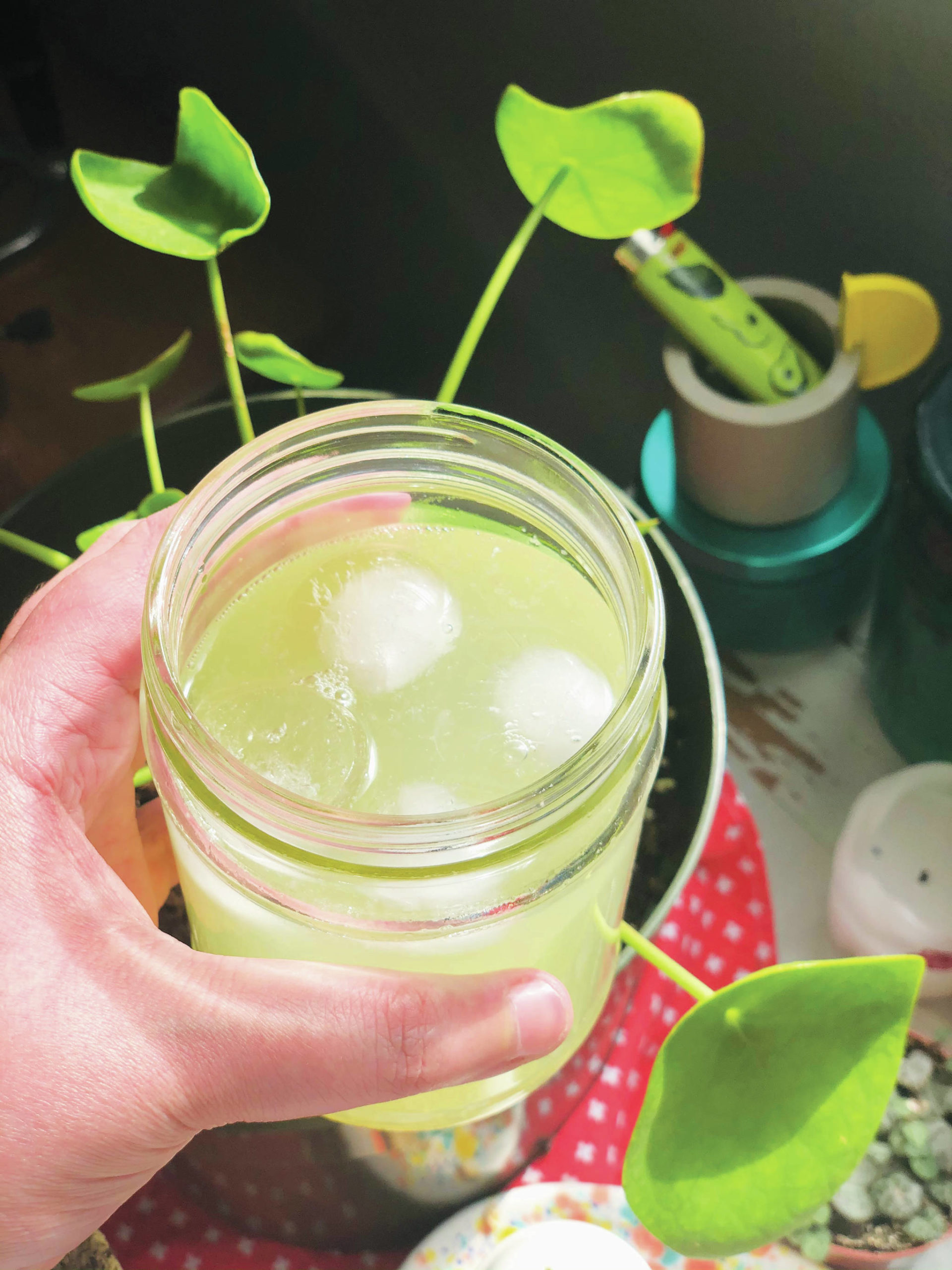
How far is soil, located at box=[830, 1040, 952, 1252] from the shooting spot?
604mm

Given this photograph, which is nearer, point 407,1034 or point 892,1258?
point 407,1034

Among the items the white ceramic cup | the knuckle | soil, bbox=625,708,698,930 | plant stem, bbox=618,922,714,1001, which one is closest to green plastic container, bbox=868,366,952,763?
the white ceramic cup

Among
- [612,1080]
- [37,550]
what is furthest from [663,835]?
[37,550]

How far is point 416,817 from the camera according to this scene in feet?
1.04

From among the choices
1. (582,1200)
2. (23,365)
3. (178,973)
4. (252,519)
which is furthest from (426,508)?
(23,365)

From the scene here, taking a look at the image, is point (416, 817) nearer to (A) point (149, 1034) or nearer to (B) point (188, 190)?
(A) point (149, 1034)

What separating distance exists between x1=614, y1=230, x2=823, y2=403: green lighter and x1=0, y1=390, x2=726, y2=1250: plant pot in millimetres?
128

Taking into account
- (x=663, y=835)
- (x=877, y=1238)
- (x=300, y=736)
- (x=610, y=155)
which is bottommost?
(x=877, y=1238)

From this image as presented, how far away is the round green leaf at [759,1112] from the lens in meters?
0.41

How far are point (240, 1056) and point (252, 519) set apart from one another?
0.20 metres

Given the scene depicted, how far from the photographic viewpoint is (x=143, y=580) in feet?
1.58

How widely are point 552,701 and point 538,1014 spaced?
0.10m

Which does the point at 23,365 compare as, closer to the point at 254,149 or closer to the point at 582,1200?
the point at 254,149

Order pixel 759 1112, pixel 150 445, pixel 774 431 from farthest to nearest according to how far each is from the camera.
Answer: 1. pixel 774 431
2. pixel 150 445
3. pixel 759 1112
